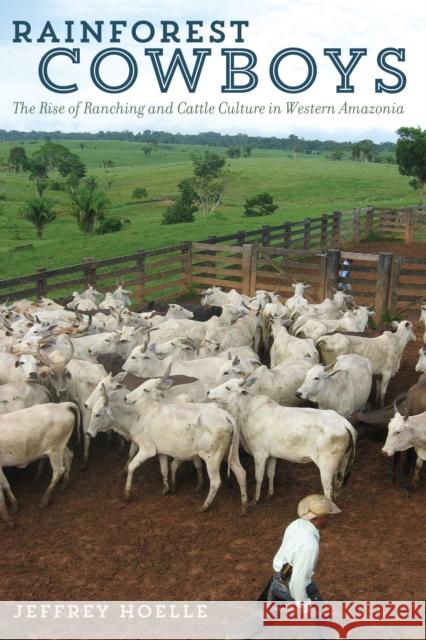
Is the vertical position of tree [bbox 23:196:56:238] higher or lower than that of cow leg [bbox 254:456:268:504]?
higher

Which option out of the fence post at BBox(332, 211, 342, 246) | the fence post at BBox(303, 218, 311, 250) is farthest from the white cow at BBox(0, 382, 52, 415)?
the fence post at BBox(332, 211, 342, 246)

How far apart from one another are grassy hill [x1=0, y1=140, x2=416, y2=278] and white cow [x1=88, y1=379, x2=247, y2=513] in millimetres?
16714

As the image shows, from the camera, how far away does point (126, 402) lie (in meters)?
7.92

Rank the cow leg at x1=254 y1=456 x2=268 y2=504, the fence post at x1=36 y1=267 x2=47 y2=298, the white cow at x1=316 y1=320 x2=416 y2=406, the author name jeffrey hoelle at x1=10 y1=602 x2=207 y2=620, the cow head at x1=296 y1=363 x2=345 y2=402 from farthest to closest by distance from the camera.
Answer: the fence post at x1=36 y1=267 x2=47 y2=298
the white cow at x1=316 y1=320 x2=416 y2=406
the cow head at x1=296 y1=363 x2=345 y2=402
the cow leg at x1=254 y1=456 x2=268 y2=504
the author name jeffrey hoelle at x1=10 y1=602 x2=207 y2=620

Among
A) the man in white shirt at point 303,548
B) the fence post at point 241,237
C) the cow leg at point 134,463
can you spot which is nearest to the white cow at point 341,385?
the cow leg at point 134,463

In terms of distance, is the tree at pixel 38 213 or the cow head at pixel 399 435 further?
the tree at pixel 38 213

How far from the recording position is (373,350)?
10273 millimetres

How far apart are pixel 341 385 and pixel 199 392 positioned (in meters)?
1.96

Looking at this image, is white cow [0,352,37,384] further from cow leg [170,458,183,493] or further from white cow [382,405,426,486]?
white cow [382,405,426,486]

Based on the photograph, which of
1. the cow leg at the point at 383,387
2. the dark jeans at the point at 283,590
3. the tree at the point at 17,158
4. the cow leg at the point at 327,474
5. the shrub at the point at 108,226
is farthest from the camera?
the tree at the point at 17,158

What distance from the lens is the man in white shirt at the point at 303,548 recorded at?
173 inches

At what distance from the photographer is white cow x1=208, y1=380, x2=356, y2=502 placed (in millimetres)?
7141

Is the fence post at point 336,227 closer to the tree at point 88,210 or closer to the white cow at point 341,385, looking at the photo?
the tree at point 88,210

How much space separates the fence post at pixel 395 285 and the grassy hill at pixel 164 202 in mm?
14117
